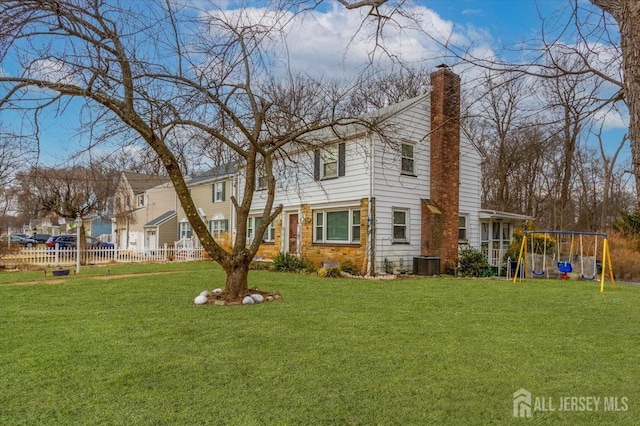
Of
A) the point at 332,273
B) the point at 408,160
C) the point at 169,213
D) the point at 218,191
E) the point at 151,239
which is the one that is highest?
the point at 408,160

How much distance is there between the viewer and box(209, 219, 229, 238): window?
22780mm

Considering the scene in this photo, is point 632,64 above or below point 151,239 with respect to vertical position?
above

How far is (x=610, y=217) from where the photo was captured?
29641 millimetres

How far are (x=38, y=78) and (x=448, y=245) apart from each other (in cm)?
1245

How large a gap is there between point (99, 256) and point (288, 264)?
36.4 feet

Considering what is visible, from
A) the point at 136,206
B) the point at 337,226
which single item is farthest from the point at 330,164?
the point at 136,206

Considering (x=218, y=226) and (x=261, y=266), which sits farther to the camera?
(x=218, y=226)

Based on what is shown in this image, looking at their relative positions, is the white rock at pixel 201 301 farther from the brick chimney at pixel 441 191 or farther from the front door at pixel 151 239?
the front door at pixel 151 239

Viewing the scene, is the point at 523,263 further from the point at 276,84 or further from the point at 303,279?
the point at 276,84

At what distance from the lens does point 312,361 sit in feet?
13.9

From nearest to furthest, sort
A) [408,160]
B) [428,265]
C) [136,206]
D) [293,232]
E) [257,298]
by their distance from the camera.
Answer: [257,298], [428,265], [408,160], [293,232], [136,206]

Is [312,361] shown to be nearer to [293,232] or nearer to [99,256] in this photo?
[293,232]

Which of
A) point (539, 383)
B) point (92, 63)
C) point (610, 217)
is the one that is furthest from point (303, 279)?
point (610, 217)

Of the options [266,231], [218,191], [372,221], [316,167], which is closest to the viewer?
[372,221]
